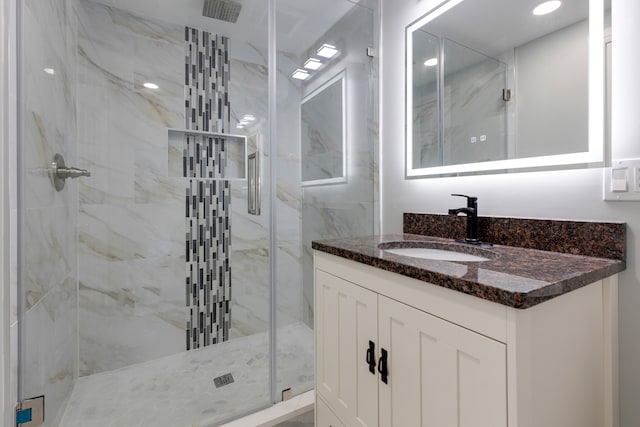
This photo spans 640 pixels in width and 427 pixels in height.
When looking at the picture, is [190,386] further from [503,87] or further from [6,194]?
[503,87]

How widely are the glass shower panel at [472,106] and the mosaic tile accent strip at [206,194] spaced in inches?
53.8

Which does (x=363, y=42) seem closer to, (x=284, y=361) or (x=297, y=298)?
(x=297, y=298)

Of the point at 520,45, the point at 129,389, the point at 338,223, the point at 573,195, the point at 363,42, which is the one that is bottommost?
the point at 129,389

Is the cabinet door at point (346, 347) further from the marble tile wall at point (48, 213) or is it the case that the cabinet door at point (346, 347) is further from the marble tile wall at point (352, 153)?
the marble tile wall at point (48, 213)

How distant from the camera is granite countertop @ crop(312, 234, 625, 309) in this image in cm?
59

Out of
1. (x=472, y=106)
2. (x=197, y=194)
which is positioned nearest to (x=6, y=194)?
(x=197, y=194)

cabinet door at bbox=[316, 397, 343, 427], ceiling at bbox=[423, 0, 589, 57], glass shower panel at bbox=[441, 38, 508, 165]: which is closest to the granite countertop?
glass shower panel at bbox=[441, 38, 508, 165]

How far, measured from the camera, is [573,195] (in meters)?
1.01

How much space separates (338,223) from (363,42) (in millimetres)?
1124

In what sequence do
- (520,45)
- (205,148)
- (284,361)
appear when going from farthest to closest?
(205,148), (284,361), (520,45)

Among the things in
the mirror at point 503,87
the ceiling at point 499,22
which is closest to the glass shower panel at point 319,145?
the mirror at point 503,87

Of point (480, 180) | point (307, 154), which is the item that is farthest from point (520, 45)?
point (307, 154)

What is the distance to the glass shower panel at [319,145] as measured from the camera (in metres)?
1.75

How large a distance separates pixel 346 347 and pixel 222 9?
198cm
